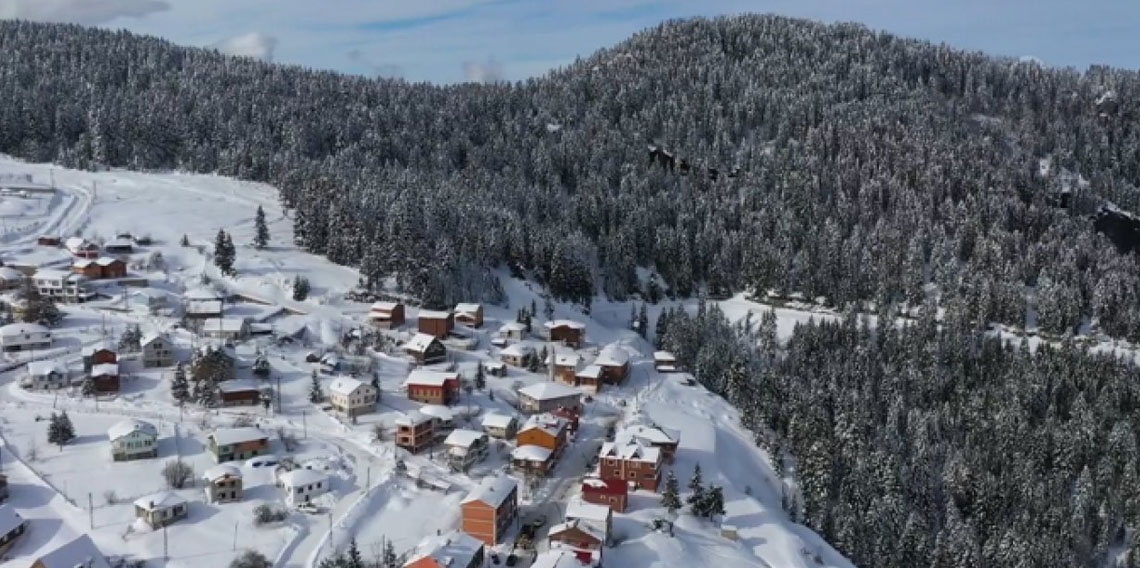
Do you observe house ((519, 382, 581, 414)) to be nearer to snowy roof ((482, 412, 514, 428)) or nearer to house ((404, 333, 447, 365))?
snowy roof ((482, 412, 514, 428))

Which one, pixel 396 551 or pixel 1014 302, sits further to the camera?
pixel 1014 302

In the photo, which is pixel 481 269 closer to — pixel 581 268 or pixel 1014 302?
pixel 581 268

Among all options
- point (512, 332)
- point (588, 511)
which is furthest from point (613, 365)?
point (588, 511)

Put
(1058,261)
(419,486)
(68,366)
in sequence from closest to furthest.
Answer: (419,486), (68,366), (1058,261)

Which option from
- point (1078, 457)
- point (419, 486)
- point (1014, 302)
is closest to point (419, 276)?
point (419, 486)

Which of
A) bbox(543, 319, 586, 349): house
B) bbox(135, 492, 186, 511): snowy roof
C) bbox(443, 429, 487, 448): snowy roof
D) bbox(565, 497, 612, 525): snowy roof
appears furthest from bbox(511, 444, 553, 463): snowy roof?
bbox(543, 319, 586, 349): house

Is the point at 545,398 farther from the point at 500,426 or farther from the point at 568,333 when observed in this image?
the point at 568,333
